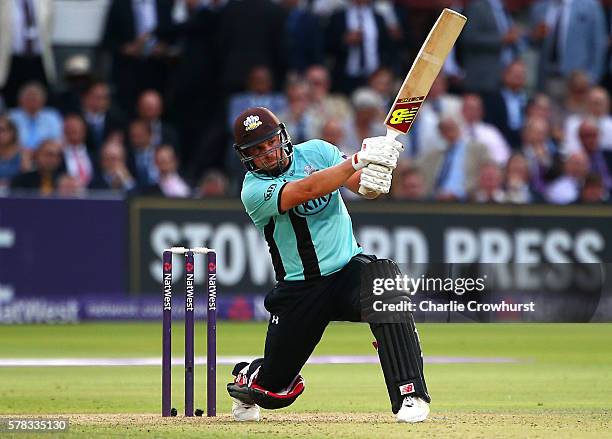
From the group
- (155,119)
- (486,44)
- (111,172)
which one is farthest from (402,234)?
(486,44)

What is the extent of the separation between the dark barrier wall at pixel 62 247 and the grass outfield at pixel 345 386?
17.6 inches

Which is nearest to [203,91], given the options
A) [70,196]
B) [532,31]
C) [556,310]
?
[70,196]

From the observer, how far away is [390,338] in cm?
731

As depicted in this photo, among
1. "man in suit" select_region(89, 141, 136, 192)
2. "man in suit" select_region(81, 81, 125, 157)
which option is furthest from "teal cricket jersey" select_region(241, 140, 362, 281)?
"man in suit" select_region(81, 81, 125, 157)

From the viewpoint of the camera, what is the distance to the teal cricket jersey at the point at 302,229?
752 cm

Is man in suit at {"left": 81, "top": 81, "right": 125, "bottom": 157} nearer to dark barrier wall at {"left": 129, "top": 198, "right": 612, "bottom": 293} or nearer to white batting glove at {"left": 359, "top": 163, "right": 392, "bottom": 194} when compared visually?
dark barrier wall at {"left": 129, "top": 198, "right": 612, "bottom": 293}

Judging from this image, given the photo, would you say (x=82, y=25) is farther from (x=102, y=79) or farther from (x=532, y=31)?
(x=532, y=31)

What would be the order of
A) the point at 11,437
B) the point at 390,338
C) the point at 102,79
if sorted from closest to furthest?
the point at 11,437
the point at 390,338
the point at 102,79

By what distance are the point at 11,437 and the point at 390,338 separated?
1939mm

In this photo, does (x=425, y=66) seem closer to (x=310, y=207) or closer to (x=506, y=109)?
(x=310, y=207)

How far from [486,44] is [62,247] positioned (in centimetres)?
594

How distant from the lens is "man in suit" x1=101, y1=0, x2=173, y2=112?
54.2ft

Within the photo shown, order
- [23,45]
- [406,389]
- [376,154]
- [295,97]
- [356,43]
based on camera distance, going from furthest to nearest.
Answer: [356,43], [23,45], [295,97], [406,389], [376,154]

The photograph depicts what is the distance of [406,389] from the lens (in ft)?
24.0
